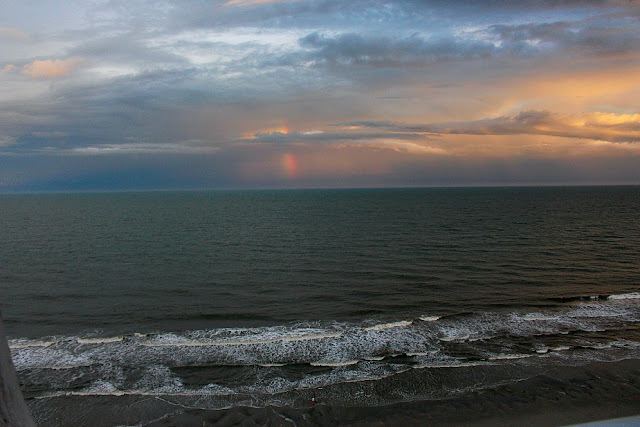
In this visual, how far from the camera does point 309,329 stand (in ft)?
72.6

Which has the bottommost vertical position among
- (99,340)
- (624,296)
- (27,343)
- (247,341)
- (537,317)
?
(624,296)

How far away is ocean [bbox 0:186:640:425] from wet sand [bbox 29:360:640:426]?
0.24 ft

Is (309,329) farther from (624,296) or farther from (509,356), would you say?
(624,296)

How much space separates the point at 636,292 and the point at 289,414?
27.8 metres

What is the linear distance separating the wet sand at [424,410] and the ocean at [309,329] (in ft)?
0.24

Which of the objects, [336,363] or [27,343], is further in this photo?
[27,343]

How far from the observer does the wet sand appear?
43.8 ft

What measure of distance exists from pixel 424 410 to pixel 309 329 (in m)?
9.20

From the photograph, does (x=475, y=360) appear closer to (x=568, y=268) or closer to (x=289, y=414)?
(x=289, y=414)

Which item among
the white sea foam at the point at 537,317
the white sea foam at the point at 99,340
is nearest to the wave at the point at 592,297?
the white sea foam at the point at 537,317

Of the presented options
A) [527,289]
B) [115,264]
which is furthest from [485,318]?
[115,264]

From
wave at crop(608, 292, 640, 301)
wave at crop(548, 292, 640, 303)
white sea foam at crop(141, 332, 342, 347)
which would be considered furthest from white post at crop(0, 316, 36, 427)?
wave at crop(608, 292, 640, 301)

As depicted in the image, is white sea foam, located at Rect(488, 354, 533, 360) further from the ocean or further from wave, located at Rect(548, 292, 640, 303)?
wave, located at Rect(548, 292, 640, 303)

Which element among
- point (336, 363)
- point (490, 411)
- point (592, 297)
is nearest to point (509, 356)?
point (490, 411)
